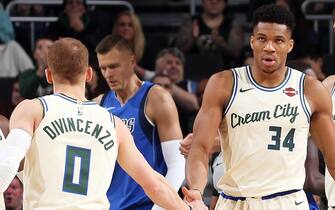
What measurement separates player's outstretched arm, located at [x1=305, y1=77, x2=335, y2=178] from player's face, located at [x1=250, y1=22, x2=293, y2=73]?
0.27 metres

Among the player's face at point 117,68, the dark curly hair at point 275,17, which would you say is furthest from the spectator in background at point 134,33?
the dark curly hair at point 275,17

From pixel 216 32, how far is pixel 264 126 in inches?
222

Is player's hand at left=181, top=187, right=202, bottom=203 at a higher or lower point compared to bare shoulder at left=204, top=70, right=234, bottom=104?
lower

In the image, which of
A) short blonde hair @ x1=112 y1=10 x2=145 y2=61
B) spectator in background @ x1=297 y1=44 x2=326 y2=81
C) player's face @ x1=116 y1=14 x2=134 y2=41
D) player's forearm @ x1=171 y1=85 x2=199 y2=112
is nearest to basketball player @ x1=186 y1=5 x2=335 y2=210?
player's forearm @ x1=171 y1=85 x2=199 y2=112

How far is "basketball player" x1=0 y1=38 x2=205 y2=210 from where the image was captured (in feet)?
18.8

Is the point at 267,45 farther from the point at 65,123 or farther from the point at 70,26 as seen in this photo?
the point at 70,26

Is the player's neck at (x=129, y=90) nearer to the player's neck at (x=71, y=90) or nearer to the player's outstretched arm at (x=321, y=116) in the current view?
the player's outstretched arm at (x=321, y=116)

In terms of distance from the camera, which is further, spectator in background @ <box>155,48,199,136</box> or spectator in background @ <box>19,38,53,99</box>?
spectator in background @ <box>19,38,53,99</box>

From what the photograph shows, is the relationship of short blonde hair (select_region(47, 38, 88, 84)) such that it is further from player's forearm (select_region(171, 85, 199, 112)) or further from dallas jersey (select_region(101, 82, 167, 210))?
player's forearm (select_region(171, 85, 199, 112))

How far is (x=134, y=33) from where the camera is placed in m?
12.1

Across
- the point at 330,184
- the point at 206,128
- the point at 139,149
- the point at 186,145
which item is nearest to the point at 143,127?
the point at 139,149

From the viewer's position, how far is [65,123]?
19.0 feet

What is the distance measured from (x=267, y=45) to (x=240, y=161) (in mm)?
720

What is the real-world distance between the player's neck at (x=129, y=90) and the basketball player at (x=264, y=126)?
4.39ft
